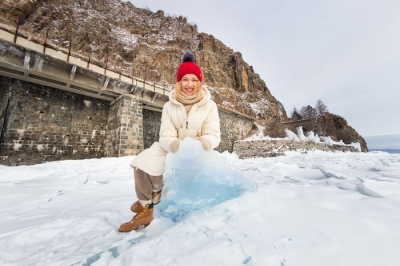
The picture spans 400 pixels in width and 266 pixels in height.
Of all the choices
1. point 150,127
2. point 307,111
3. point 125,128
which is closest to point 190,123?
point 125,128

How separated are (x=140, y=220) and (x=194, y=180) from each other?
1.83 ft

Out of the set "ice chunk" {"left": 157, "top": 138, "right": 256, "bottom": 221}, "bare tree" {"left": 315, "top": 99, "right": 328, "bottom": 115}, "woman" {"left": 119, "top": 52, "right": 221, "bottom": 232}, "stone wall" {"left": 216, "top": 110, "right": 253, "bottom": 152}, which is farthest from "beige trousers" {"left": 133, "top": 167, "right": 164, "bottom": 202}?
"bare tree" {"left": 315, "top": 99, "right": 328, "bottom": 115}

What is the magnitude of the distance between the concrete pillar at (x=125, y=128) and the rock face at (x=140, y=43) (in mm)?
10312

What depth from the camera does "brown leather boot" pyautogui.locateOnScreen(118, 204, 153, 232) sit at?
141 centimetres

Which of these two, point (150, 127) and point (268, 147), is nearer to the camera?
point (150, 127)

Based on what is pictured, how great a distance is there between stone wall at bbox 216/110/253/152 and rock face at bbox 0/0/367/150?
4.00 m

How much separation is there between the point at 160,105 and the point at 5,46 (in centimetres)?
671

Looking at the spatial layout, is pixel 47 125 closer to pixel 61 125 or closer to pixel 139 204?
pixel 61 125

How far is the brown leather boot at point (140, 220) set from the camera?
1409mm

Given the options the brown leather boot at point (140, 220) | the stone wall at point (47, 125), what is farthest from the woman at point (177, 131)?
the stone wall at point (47, 125)

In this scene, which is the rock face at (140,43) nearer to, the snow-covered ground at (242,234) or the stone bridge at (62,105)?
the stone bridge at (62,105)

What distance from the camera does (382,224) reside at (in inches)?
39.8

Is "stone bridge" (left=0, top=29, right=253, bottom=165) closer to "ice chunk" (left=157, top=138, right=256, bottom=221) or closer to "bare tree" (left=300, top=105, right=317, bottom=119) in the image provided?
"ice chunk" (left=157, top=138, right=256, bottom=221)

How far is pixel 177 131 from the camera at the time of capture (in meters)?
1.80
